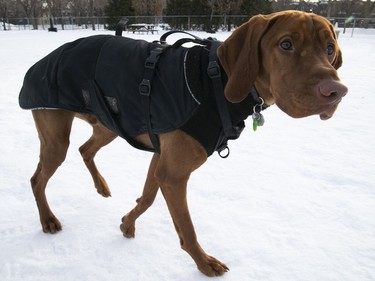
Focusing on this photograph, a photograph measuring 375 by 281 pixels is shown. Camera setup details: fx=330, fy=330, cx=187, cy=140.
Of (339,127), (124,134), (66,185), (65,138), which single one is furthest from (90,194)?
(339,127)

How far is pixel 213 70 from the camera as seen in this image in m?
2.07

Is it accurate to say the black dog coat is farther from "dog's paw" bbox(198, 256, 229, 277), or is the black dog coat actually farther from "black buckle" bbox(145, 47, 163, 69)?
"dog's paw" bbox(198, 256, 229, 277)

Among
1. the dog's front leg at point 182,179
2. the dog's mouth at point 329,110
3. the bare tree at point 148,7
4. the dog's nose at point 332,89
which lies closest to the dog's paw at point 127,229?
the dog's front leg at point 182,179

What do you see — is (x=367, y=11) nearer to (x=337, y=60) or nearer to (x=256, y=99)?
(x=337, y=60)

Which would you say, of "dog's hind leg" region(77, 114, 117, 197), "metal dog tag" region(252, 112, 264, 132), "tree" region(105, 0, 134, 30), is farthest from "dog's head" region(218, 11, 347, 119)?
"tree" region(105, 0, 134, 30)

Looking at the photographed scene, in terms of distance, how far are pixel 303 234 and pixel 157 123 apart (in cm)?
148

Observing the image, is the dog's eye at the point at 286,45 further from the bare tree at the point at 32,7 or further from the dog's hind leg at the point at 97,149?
the bare tree at the point at 32,7

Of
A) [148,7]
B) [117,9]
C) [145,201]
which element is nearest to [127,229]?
[145,201]

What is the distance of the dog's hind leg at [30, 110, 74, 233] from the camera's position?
2.64m

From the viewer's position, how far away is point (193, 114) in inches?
81.5

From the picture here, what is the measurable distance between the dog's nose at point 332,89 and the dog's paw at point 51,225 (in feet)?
7.42

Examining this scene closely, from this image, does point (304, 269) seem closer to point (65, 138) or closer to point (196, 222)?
point (196, 222)

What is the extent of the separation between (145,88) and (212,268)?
1330 millimetres

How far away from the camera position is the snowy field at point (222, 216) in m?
2.35
